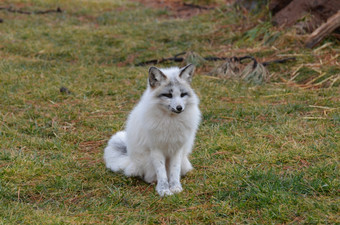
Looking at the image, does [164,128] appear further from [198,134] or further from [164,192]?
[198,134]

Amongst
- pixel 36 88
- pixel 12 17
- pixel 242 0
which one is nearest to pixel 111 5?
pixel 12 17

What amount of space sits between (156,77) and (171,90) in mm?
205

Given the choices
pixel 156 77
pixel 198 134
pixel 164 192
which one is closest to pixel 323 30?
pixel 198 134

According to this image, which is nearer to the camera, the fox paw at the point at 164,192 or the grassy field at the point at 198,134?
the grassy field at the point at 198,134

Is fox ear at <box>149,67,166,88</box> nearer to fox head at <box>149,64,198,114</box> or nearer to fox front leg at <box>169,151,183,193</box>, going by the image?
fox head at <box>149,64,198,114</box>

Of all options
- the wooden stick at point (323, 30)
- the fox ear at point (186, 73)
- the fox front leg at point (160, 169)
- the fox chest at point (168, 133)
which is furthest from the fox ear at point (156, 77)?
the wooden stick at point (323, 30)

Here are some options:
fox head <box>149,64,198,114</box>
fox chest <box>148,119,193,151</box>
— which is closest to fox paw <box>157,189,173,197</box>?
fox chest <box>148,119,193,151</box>

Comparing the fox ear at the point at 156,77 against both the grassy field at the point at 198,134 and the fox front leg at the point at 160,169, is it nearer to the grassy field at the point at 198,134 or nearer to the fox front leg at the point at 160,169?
the fox front leg at the point at 160,169

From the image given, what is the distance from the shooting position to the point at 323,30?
9.14m

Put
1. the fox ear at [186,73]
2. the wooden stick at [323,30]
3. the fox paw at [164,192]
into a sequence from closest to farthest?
the fox paw at [164,192] < the fox ear at [186,73] < the wooden stick at [323,30]

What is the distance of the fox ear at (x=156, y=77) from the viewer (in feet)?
14.4

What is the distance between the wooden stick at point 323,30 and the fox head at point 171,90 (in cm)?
556

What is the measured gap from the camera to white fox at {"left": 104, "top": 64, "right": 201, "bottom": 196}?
14.3ft

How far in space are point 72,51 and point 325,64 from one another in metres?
5.33
